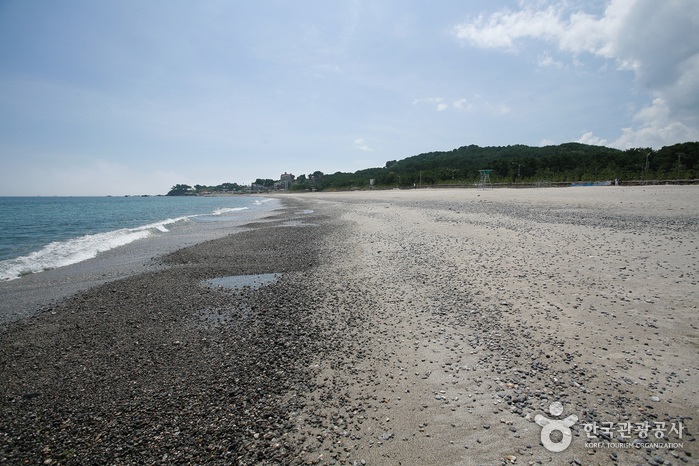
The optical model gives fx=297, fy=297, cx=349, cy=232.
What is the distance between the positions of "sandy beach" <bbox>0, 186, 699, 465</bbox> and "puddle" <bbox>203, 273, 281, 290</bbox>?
41 cm

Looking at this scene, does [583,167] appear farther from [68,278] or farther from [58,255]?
[58,255]

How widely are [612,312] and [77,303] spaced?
11646mm

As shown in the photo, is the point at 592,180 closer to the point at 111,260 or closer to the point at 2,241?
the point at 111,260

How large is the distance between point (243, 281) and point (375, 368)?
600 centimetres

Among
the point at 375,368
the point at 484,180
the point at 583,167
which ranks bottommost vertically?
the point at 375,368

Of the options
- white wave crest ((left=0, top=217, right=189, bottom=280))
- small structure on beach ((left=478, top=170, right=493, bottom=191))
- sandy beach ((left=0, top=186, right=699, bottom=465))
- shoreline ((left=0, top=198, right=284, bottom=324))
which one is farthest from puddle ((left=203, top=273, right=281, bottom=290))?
small structure on beach ((left=478, top=170, right=493, bottom=191))

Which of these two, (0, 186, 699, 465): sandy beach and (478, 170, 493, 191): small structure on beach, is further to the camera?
(478, 170, 493, 191): small structure on beach
